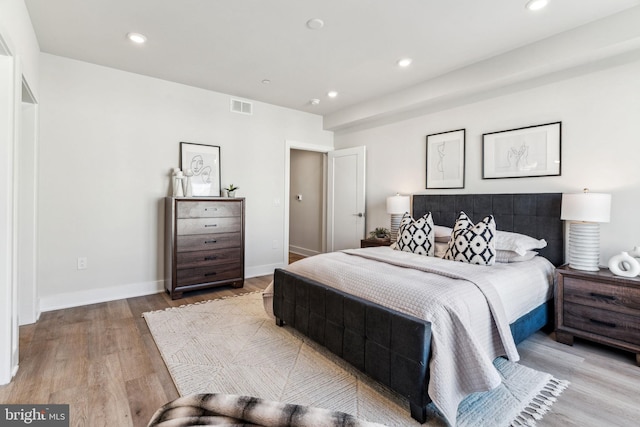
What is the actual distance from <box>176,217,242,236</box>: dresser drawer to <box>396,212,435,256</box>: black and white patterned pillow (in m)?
2.04

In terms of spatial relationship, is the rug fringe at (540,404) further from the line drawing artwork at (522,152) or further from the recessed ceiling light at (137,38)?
the recessed ceiling light at (137,38)

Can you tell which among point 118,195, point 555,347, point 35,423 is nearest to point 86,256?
point 118,195

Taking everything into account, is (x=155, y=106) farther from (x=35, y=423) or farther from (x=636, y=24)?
(x=636, y=24)

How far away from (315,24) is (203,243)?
8.63 ft

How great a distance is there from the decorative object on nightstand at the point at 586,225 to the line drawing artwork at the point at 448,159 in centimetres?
132

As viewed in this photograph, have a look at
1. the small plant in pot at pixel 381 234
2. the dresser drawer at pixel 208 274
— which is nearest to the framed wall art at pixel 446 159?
the small plant in pot at pixel 381 234

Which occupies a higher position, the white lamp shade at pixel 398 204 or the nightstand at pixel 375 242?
the white lamp shade at pixel 398 204

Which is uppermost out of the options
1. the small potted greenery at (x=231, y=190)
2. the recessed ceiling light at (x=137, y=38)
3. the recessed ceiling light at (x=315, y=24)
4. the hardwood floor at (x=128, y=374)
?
the recessed ceiling light at (x=137, y=38)

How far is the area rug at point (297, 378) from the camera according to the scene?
1.71 meters

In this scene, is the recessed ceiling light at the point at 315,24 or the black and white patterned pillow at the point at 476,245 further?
the black and white patterned pillow at the point at 476,245

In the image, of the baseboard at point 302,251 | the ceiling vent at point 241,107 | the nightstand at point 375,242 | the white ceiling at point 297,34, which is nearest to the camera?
the white ceiling at point 297,34

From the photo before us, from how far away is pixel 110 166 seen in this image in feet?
11.6

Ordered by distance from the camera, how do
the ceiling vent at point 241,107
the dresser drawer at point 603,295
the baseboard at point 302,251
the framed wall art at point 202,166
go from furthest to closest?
the baseboard at point 302,251, the ceiling vent at point 241,107, the framed wall art at point 202,166, the dresser drawer at point 603,295

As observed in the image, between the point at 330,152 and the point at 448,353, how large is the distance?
4.20m
